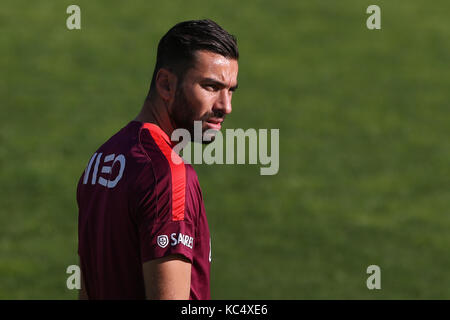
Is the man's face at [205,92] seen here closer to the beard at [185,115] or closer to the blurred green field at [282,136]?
the beard at [185,115]

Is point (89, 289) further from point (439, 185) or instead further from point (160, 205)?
point (439, 185)

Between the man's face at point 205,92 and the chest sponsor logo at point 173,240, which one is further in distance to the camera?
the man's face at point 205,92

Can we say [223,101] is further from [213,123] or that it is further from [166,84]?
[166,84]

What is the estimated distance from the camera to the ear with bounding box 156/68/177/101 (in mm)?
4051

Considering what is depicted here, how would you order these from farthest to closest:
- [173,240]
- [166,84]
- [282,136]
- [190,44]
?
1. [282,136]
2. [166,84]
3. [190,44]
4. [173,240]

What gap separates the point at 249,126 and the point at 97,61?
501cm

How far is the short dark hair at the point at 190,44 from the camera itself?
13.1ft

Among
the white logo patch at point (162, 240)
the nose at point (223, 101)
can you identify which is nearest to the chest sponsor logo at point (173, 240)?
the white logo patch at point (162, 240)

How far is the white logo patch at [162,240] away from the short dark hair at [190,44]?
2.82 feet

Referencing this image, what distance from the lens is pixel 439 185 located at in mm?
16828

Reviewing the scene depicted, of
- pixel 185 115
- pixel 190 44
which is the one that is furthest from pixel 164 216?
pixel 190 44

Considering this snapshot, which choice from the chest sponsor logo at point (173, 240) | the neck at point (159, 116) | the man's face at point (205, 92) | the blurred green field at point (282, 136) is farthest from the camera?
the blurred green field at point (282, 136)

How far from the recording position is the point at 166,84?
161 inches

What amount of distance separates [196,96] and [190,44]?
266 mm
